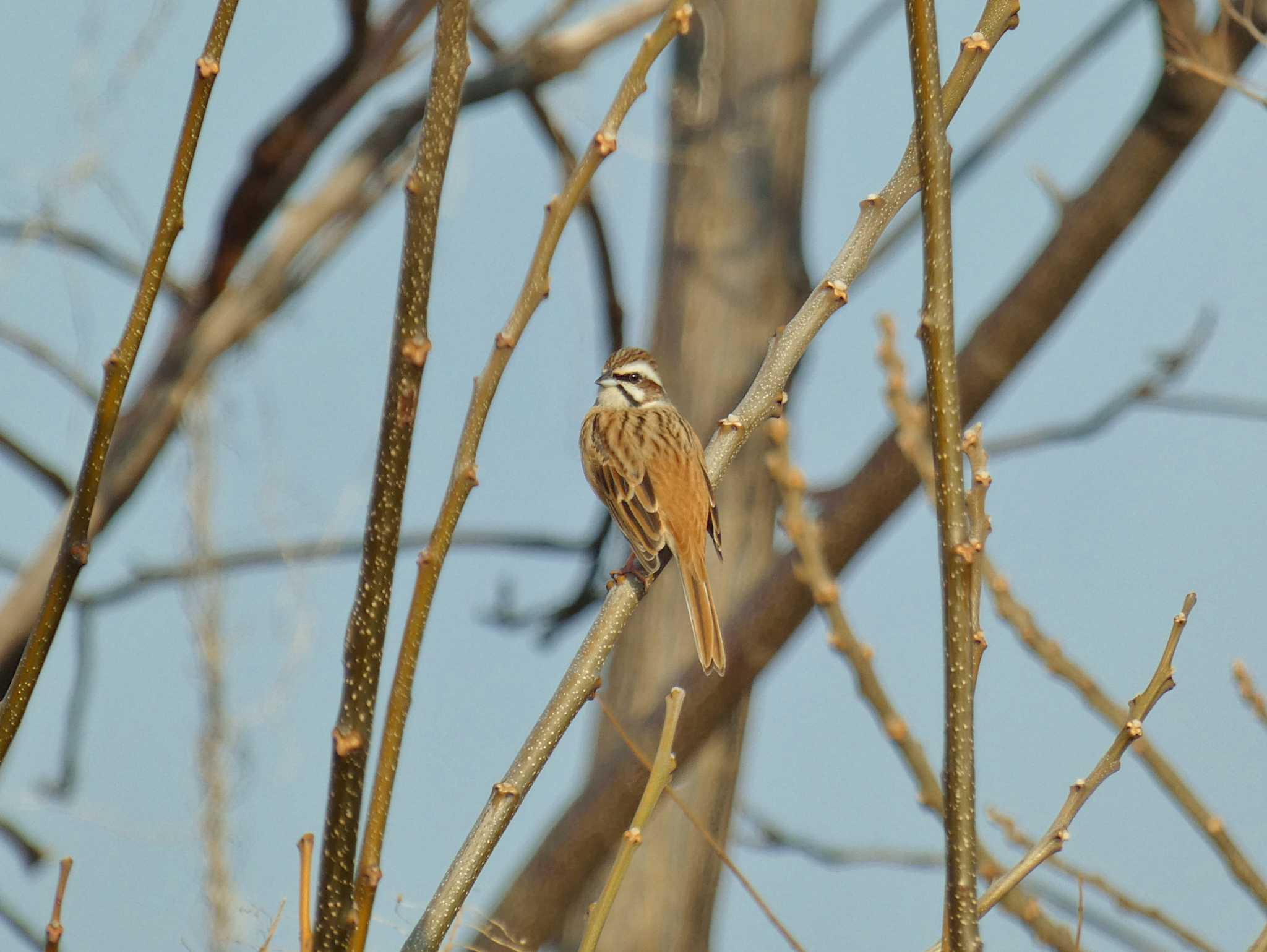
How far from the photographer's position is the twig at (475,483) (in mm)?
1673

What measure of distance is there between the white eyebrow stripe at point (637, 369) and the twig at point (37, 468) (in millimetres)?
2004

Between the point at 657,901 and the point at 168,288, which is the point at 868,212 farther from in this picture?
the point at 168,288

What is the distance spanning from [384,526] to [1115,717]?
1836mm

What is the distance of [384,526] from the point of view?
163cm

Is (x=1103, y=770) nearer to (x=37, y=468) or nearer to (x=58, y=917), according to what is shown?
(x=58, y=917)

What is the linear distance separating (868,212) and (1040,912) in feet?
4.88

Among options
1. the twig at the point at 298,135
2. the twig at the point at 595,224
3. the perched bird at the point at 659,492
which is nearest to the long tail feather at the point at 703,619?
the perched bird at the point at 659,492

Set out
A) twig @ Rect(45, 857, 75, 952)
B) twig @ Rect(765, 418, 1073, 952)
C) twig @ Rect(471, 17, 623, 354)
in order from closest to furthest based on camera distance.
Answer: twig @ Rect(45, 857, 75, 952)
twig @ Rect(765, 418, 1073, 952)
twig @ Rect(471, 17, 623, 354)

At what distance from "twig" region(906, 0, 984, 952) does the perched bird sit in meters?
1.64

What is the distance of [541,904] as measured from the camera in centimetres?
463

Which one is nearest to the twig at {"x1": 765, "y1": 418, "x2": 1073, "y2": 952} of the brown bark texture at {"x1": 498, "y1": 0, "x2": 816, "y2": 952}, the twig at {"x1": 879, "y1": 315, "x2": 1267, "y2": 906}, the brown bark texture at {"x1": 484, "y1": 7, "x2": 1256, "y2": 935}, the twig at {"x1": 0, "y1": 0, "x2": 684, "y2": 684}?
the twig at {"x1": 879, "y1": 315, "x2": 1267, "y2": 906}

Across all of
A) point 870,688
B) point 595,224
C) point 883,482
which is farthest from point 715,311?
point 870,688

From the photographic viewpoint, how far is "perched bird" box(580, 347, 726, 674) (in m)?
3.69

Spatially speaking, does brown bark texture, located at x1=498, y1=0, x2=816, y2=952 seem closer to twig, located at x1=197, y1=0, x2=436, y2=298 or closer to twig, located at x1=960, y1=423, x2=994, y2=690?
twig, located at x1=197, y1=0, x2=436, y2=298
